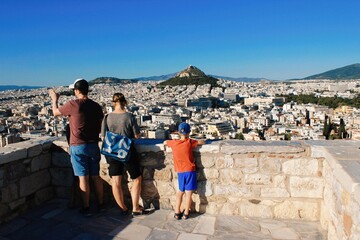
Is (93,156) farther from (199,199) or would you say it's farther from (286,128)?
(286,128)

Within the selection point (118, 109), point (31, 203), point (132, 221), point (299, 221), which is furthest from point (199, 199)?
point (31, 203)

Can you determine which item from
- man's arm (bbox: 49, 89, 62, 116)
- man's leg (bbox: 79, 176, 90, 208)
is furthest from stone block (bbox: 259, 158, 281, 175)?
man's arm (bbox: 49, 89, 62, 116)

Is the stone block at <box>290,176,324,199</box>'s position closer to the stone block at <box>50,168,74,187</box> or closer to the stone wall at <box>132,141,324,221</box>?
the stone wall at <box>132,141,324,221</box>

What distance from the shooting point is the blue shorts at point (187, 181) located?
334cm

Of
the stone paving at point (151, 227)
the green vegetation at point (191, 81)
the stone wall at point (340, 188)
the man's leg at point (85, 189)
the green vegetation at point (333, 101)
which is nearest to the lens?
the stone wall at point (340, 188)

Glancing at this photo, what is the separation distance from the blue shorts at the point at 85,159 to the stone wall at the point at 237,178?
27 centimetres

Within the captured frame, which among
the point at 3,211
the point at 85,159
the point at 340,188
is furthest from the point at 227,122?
the point at 340,188

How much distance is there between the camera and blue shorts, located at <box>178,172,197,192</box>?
11.0 feet

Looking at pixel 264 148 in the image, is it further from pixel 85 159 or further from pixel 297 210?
pixel 85 159

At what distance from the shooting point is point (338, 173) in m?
2.55

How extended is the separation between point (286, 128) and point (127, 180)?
35972 mm

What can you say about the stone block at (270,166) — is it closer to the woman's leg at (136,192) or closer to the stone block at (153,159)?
the stone block at (153,159)

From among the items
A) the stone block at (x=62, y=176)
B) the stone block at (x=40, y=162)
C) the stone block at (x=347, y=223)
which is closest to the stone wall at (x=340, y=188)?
the stone block at (x=347, y=223)

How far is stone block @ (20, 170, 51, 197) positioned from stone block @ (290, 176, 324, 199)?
9.17 ft
